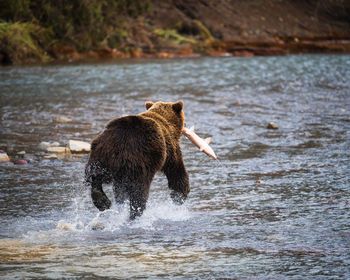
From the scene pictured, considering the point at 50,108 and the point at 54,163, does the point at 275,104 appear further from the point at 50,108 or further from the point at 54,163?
the point at 54,163

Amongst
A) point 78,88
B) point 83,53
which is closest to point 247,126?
point 78,88

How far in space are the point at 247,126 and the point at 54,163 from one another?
4.19m

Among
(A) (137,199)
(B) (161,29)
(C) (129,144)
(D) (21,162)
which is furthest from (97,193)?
(B) (161,29)

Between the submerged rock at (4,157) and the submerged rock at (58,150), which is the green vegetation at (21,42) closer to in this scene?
the submerged rock at (58,150)

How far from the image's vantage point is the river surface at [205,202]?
4.12 meters

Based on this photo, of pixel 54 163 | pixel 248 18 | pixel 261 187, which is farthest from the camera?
pixel 248 18

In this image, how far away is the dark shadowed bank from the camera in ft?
88.8

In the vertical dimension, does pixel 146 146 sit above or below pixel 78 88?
above

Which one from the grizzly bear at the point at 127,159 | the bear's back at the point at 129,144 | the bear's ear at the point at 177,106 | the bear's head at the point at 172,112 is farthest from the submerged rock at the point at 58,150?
the bear's back at the point at 129,144

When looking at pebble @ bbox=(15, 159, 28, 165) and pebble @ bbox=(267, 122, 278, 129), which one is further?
pebble @ bbox=(267, 122, 278, 129)

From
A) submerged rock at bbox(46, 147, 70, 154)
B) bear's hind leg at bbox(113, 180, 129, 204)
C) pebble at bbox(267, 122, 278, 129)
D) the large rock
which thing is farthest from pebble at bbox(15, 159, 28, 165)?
pebble at bbox(267, 122, 278, 129)

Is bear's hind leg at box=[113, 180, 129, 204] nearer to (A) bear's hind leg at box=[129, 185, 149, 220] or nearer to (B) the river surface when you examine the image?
(A) bear's hind leg at box=[129, 185, 149, 220]

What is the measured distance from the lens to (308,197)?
6.04 m

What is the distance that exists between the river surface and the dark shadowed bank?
13.4 meters
